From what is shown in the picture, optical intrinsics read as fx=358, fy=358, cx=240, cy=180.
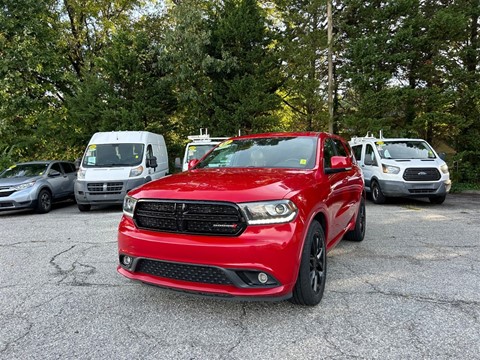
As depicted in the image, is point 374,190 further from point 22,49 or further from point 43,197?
point 22,49

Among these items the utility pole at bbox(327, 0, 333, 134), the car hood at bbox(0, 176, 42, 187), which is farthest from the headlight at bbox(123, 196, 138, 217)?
the utility pole at bbox(327, 0, 333, 134)

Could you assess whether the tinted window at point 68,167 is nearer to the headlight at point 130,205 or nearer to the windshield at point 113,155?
the windshield at point 113,155

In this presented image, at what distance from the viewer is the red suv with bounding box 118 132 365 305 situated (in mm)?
2801

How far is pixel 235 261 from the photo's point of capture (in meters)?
2.77

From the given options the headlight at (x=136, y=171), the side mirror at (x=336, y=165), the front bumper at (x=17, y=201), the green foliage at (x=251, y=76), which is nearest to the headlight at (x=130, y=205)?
the side mirror at (x=336, y=165)

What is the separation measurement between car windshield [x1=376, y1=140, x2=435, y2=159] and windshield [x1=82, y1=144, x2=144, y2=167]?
7275 millimetres

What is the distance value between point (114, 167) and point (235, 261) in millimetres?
8150

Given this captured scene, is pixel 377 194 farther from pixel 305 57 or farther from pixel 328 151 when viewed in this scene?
pixel 305 57

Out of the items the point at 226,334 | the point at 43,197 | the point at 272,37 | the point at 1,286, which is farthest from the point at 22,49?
the point at 226,334

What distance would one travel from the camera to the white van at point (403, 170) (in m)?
9.74

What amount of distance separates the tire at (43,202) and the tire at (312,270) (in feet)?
30.3

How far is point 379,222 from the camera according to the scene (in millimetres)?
7605

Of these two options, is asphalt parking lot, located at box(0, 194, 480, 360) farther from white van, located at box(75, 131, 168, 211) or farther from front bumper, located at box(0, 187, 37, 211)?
front bumper, located at box(0, 187, 37, 211)

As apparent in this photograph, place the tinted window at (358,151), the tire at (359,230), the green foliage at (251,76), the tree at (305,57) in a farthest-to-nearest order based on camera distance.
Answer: the tree at (305,57) → the green foliage at (251,76) → the tinted window at (358,151) → the tire at (359,230)
